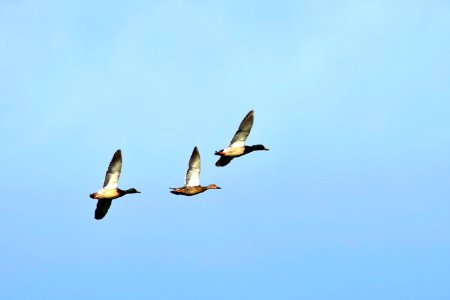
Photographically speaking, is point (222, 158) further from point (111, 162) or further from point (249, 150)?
point (111, 162)

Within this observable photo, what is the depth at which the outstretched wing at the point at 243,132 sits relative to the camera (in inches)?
4385

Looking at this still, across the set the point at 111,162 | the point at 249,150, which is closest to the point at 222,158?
the point at 249,150

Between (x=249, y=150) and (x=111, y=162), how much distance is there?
36.1 ft

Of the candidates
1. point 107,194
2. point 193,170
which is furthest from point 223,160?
point 107,194

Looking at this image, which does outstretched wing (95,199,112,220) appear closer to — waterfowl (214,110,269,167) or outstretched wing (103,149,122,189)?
outstretched wing (103,149,122,189)

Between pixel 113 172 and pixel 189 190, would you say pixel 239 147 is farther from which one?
pixel 113 172

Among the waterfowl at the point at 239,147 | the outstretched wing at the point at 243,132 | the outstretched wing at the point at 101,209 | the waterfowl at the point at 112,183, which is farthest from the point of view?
the outstretched wing at the point at 101,209

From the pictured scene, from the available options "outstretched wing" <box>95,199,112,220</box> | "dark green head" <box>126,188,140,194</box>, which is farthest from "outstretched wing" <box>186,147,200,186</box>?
"outstretched wing" <box>95,199,112,220</box>

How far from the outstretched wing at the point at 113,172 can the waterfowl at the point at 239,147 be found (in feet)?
24.8

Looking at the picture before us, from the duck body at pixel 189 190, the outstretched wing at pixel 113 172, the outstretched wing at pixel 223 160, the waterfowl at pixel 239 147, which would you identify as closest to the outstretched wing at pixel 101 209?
the outstretched wing at pixel 113 172

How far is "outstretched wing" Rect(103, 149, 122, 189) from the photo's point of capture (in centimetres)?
10994

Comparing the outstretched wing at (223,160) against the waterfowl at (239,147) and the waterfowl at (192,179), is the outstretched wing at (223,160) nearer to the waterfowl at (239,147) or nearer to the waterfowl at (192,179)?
the waterfowl at (239,147)

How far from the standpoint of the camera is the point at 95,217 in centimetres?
11281

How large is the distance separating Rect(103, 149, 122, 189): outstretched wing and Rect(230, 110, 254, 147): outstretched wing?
29.6ft
